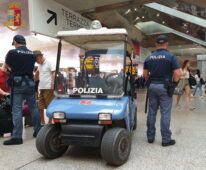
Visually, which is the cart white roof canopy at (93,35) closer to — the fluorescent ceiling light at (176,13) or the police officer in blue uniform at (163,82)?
the police officer in blue uniform at (163,82)

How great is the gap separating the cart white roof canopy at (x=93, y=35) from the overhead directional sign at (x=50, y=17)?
6.98ft

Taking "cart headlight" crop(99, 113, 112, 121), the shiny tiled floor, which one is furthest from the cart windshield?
the shiny tiled floor

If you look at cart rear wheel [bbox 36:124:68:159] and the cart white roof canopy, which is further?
the cart white roof canopy

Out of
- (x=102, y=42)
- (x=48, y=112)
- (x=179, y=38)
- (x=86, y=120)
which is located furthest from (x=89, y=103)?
(x=179, y=38)

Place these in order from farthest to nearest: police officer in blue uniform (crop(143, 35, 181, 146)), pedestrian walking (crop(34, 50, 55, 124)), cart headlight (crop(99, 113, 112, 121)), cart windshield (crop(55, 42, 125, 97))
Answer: pedestrian walking (crop(34, 50, 55, 124)), police officer in blue uniform (crop(143, 35, 181, 146)), cart windshield (crop(55, 42, 125, 97)), cart headlight (crop(99, 113, 112, 121))

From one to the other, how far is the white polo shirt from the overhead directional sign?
104cm

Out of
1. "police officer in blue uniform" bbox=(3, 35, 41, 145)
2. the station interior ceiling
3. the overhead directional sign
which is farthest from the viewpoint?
the station interior ceiling

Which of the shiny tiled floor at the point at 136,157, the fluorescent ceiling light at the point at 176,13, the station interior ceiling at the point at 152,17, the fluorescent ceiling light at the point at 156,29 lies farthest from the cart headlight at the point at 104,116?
the fluorescent ceiling light at the point at 156,29

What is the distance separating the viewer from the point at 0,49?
9.72 m

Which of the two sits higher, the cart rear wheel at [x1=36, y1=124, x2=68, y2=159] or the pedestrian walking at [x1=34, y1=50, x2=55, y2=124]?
the pedestrian walking at [x1=34, y1=50, x2=55, y2=124]

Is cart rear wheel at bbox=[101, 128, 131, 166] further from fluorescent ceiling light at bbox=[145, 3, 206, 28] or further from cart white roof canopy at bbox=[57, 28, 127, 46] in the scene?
fluorescent ceiling light at bbox=[145, 3, 206, 28]

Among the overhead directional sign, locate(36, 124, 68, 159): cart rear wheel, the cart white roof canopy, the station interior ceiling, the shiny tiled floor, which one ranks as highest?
the station interior ceiling

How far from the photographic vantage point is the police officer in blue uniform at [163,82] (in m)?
4.70

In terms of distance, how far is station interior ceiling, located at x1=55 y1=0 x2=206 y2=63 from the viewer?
352 inches
